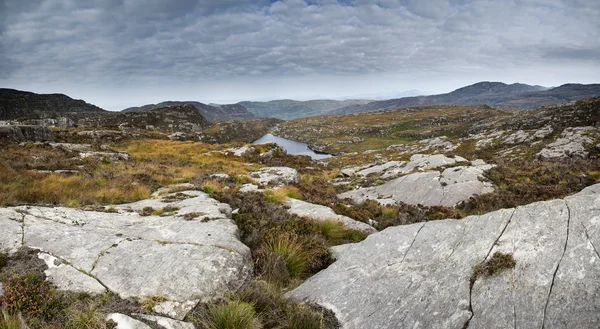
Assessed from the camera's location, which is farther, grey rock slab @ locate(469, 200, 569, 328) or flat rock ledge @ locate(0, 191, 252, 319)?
flat rock ledge @ locate(0, 191, 252, 319)

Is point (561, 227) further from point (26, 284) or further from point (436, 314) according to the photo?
point (26, 284)

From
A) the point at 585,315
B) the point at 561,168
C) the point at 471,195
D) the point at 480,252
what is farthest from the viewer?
the point at 561,168

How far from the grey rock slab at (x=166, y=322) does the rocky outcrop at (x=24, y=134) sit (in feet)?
136

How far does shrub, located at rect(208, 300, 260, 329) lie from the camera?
4.61 m

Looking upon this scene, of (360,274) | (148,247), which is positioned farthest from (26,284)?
(360,274)

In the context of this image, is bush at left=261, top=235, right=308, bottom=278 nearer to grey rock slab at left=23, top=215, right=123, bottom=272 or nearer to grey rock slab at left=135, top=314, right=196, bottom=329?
grey rock slab at left=135, top=314, right=196, bottom=329

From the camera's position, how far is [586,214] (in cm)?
556

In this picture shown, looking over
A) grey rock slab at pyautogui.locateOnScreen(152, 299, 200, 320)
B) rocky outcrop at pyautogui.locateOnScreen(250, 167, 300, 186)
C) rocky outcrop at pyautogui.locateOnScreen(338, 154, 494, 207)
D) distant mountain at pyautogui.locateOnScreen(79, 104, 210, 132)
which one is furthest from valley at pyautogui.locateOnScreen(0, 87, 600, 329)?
distant mountain at pyautogui.locateOnScreen(79, 104, 210, 132)

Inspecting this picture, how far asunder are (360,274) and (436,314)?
199 centimetres

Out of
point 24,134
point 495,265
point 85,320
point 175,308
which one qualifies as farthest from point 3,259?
point 24,134

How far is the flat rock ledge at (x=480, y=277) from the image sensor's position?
437 cm

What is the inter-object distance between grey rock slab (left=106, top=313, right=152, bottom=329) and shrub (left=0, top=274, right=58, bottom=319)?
1.06 metres

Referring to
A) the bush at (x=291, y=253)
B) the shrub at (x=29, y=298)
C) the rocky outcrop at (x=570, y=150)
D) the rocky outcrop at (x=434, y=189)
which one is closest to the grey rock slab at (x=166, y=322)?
the shrub at (x=29, y=298)

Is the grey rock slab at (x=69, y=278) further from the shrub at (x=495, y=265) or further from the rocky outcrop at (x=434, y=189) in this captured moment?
the rocky outcrop at (x=434, y=189)
